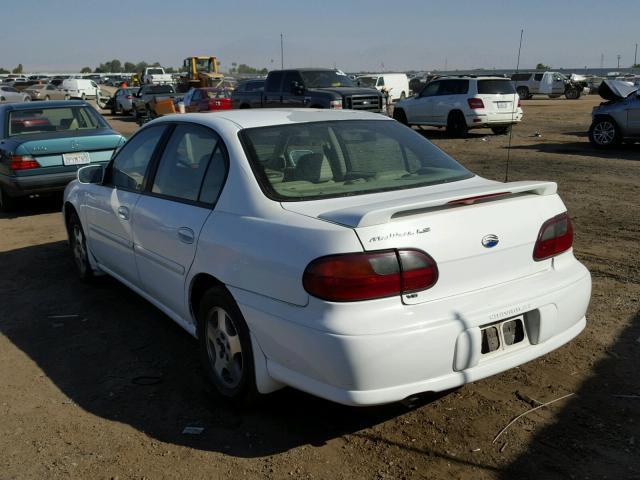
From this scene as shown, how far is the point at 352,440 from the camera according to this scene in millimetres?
3365

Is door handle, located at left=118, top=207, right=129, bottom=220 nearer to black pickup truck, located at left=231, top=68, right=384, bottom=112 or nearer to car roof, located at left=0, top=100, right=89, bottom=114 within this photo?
car roof, located at left=0, top=100, right=89, bottom=114

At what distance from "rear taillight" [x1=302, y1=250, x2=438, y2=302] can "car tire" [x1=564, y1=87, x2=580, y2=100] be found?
43775 mm

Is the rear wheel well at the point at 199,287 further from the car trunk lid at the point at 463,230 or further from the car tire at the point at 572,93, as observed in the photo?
the car tire at the point at 572,93

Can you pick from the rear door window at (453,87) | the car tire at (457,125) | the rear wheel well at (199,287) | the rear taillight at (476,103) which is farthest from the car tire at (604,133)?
the rear wheel well at (199,287)

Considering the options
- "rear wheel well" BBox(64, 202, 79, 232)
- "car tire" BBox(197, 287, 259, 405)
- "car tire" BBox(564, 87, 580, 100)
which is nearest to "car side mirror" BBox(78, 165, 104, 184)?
"rear wheel well" BBox(64, 202, 79, 232)

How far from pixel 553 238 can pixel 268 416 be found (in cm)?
183

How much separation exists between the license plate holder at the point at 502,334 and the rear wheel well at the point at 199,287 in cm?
139

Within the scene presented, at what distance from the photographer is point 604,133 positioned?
1528 cm

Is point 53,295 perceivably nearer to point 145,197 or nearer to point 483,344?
point 145,197

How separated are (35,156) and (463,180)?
23.3 feet

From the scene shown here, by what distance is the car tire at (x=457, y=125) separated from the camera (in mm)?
19309

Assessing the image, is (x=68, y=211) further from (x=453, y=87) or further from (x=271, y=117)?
(x=453, y=87)

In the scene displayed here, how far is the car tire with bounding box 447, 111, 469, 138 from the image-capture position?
19309 millimetres

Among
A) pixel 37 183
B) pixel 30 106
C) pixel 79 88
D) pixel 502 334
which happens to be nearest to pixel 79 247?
pixel 37 183
